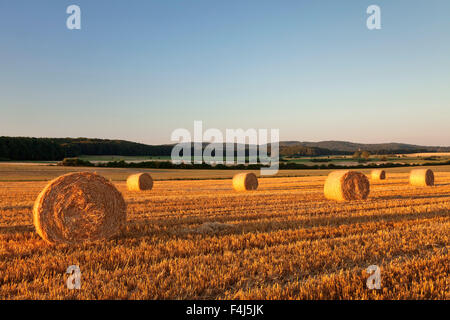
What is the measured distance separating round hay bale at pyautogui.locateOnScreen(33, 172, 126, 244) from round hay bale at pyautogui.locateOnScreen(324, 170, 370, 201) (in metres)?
10.2

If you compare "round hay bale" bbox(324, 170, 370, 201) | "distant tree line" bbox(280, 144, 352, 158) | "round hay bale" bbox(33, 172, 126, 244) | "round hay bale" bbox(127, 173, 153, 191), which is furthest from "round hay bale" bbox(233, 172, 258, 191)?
"distant tree line" bbox(280, 144, 352, 158)

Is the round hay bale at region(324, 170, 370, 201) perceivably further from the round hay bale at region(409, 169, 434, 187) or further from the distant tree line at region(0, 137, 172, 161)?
the distant tree line at region(0, 137, 172, 161)

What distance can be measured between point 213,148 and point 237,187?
36.6 m

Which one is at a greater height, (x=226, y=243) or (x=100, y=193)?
(x=100, y=193)

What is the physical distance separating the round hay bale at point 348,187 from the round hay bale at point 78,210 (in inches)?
401

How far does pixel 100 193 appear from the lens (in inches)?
337

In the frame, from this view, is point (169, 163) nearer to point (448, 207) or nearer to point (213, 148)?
point (213, 148)

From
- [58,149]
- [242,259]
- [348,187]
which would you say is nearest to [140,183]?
[348,187]

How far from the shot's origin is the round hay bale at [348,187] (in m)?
15.4

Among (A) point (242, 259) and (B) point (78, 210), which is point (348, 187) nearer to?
(A) point (242, 259)

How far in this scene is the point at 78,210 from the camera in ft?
27.0

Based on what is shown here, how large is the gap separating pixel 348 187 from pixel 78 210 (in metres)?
11.6

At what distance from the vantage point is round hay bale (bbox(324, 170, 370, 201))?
15.4 metres

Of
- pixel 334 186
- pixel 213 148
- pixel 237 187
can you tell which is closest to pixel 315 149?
pixel 213 148
